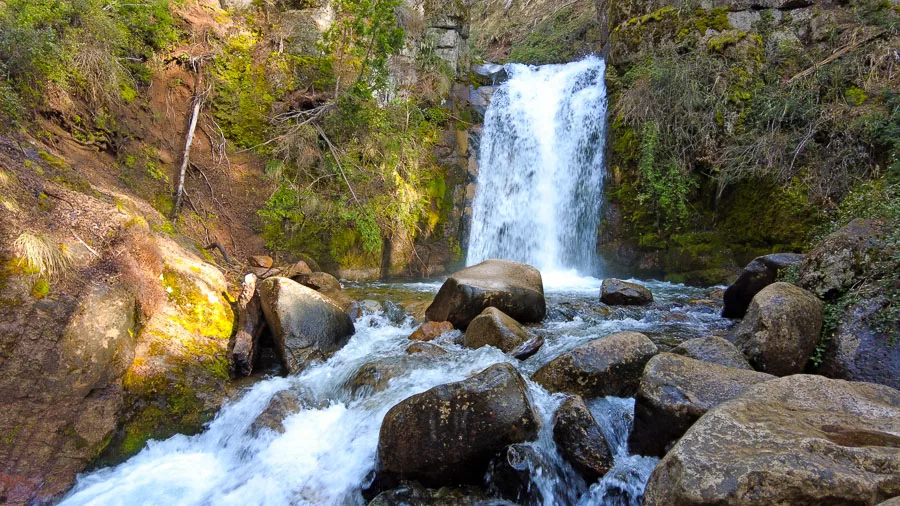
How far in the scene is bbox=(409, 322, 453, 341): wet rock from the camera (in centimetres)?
557

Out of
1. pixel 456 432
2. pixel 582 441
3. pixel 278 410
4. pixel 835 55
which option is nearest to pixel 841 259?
pixel 582 441

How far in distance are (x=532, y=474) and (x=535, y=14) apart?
2185 cm

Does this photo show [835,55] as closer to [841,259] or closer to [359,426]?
[841,259]

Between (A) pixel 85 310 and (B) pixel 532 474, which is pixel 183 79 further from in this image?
(B) pixel 532 474

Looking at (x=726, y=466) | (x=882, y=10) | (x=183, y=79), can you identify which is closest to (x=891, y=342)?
(x=726, y=466)

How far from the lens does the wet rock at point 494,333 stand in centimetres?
494

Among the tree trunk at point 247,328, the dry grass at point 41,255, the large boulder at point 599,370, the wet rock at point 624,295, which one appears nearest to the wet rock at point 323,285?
the tree trunk at point 247,328

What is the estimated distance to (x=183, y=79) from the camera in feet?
26.3

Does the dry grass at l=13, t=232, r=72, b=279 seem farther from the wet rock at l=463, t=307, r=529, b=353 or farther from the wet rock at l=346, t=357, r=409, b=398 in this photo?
the wet rock at l=463, t=307, r=529, b=353

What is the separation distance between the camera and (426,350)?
16.2 feet

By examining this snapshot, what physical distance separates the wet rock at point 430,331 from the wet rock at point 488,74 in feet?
30.2

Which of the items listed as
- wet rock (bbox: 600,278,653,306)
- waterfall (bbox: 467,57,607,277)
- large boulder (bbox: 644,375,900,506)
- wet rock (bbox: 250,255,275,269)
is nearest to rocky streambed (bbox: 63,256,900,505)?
large boulder (bbox: 644,375,900,506)

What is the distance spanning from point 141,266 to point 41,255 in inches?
36.4

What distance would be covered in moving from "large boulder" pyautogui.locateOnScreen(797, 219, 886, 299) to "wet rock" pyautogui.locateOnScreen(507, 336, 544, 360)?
2907mm
